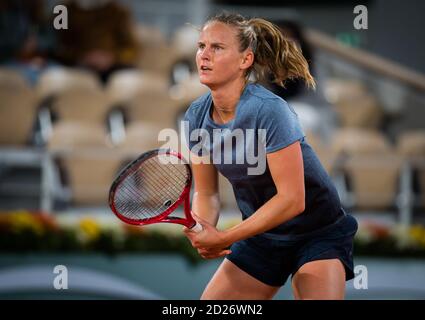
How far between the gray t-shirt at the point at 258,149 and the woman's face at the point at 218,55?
66 mm

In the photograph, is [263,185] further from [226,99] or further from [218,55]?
[218,55]

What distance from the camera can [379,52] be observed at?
4.93 meters

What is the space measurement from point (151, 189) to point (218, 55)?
1.33ft

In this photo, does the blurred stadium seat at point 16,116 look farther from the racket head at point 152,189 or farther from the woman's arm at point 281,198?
the woman's arm at point 281,198

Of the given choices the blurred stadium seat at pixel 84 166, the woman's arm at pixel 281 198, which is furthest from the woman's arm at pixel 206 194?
the blurred stadium seat at pixel 84 166

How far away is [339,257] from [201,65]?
631mm

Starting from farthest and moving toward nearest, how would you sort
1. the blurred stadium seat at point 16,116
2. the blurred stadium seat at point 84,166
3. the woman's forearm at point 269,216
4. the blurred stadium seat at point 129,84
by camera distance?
the blurred stadium seat at point 129,84 → the blurred stadium seat at point 16,116 → the blurred stadium seat at point 84,166 → the woman's forearm at point 269,216

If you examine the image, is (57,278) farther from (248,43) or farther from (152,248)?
(248,43)

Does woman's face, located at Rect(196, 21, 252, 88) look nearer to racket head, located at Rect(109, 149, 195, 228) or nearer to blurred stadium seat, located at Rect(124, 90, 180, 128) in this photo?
racket head, located at Rect(109, 149, 195, 228)

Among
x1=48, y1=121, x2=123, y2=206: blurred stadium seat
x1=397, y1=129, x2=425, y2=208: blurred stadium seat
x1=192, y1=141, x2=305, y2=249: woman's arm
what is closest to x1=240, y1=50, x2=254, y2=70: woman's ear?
x1=192, y1=141, x2=305, y2=249: woman's arm

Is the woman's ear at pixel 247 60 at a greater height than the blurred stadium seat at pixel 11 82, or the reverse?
the blurred stadium seat at pixel 11 82

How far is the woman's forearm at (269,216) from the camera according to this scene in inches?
86.6

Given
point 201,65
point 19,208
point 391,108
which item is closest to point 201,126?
point 201,65

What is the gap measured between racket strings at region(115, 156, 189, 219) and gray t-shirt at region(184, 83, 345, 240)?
9 cm
